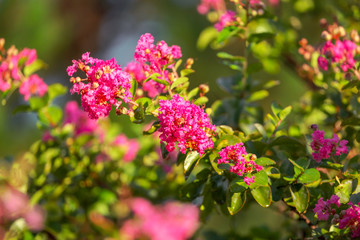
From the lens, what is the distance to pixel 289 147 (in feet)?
3.84

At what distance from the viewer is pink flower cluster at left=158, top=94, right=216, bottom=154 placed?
88 centimetres

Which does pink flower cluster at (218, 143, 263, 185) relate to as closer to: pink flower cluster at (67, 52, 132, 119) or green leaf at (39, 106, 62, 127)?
pink flower cluster at (67, 52, 132, 119)

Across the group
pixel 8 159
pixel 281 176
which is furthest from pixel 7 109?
pixel 281 176

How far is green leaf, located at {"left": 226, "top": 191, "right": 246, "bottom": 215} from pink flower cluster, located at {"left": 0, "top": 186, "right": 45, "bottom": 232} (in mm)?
621

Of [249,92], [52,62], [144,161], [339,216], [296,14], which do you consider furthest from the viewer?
[52,62]

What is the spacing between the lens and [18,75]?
1.28 meters

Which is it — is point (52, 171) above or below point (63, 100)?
above

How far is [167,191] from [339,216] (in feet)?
2.15

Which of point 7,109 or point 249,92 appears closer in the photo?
point 249,92

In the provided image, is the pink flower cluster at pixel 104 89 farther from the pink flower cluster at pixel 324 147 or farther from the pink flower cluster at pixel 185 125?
the pink flower cluster at pixel 324 147

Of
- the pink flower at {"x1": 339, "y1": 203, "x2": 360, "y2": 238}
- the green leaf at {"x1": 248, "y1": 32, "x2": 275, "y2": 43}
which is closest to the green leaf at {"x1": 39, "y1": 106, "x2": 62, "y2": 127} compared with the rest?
the green leaf at {"x1": 248, "y1": 32, "x2": 275, "y2": 43}

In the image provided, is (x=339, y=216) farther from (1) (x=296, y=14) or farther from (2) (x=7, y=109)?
(2) (x=7, y=109)

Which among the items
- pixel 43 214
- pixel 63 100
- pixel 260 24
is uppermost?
pixel 260 24

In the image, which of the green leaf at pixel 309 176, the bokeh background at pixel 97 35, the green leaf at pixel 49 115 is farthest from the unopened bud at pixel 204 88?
the bokeh background at pixel 97 35
